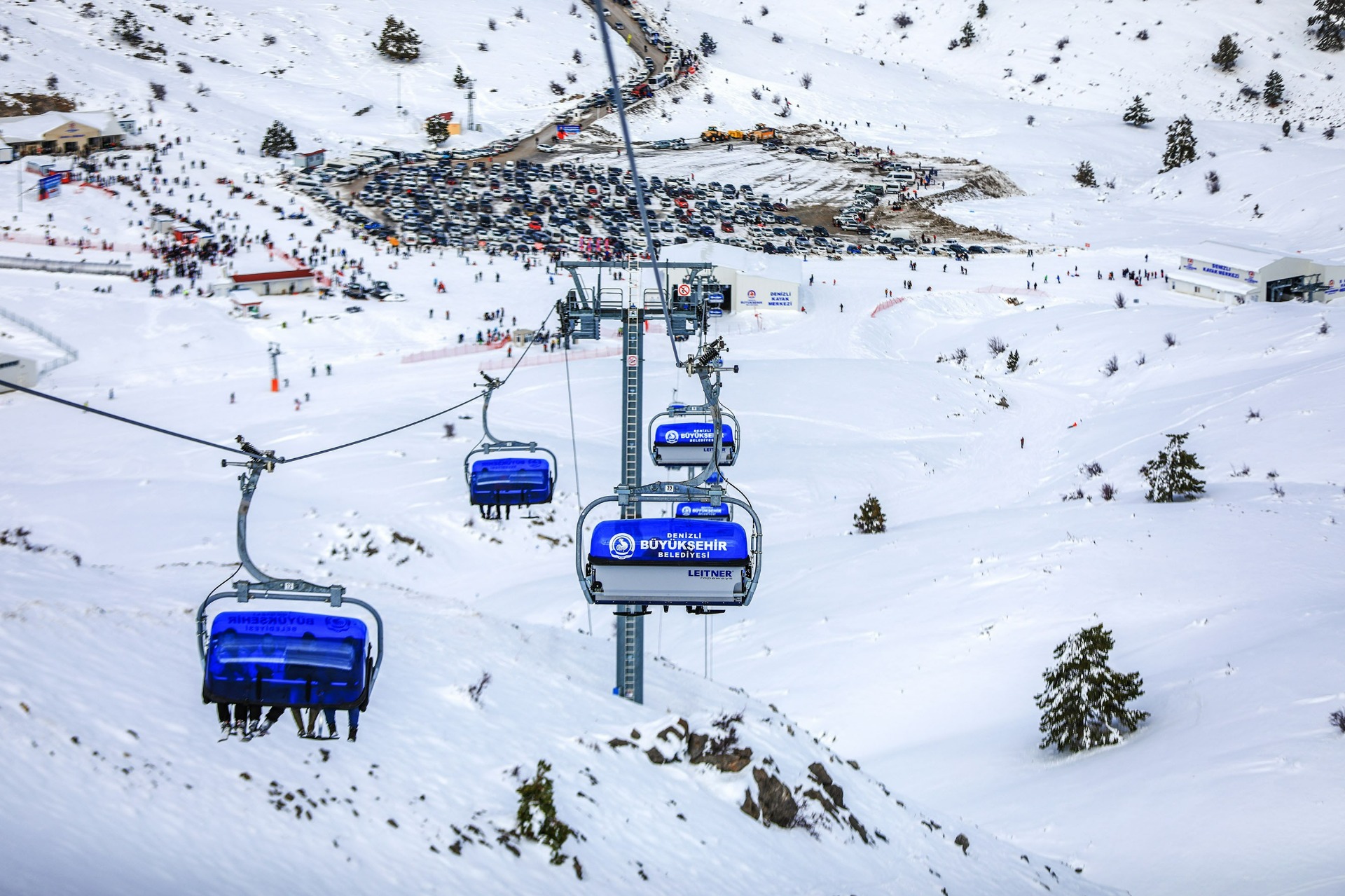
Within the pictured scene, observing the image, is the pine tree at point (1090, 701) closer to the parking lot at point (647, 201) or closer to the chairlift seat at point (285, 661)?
the chairlift seat at point (285, 661)

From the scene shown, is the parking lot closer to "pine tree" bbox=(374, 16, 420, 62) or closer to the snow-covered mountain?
the snow-covered mountain

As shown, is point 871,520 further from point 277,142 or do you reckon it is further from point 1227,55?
point 1227,55

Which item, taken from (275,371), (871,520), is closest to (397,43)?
(275,371)

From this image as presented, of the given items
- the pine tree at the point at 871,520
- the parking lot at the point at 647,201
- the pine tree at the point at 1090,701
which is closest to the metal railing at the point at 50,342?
the parking lot at the point at 647,201

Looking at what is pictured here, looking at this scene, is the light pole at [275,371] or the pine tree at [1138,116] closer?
the light pole at [275,371]

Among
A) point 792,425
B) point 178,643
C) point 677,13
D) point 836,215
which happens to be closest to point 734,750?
point 178,643
